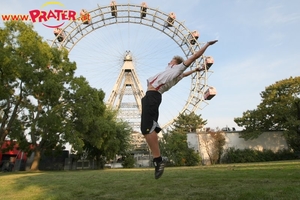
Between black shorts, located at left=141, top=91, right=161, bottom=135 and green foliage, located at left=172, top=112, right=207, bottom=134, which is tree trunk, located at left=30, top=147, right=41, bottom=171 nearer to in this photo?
black shorts, located at left=141, top=91, right=161, bottom=135

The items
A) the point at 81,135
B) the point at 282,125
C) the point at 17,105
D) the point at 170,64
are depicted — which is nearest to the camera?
the point at 170,64

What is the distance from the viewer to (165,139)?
2939 cm

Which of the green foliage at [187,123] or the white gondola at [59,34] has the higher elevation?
the white gondola at [59,34]

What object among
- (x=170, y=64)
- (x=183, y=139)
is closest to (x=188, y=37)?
(x=183, y=139)

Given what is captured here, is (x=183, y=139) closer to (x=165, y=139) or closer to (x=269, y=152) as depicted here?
(x=165, y=139)

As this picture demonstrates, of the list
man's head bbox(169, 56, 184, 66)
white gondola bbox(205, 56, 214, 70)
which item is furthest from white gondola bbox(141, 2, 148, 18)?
man's head bbox(169, 56, 184, 66)

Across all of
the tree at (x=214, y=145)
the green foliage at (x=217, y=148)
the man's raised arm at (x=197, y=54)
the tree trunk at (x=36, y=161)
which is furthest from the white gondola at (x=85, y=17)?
the man's raised arm at (x=197, y=54)

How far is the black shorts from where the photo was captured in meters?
3.42

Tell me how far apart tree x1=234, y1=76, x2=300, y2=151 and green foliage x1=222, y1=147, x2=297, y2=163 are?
160 cm

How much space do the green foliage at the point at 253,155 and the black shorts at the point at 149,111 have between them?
25.0 m

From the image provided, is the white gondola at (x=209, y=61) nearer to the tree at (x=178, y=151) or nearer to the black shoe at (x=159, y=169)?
the tree at (x=178, y=151)

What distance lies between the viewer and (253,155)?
86.9 feet

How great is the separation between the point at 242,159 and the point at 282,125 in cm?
649

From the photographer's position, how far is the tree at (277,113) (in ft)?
89.9
